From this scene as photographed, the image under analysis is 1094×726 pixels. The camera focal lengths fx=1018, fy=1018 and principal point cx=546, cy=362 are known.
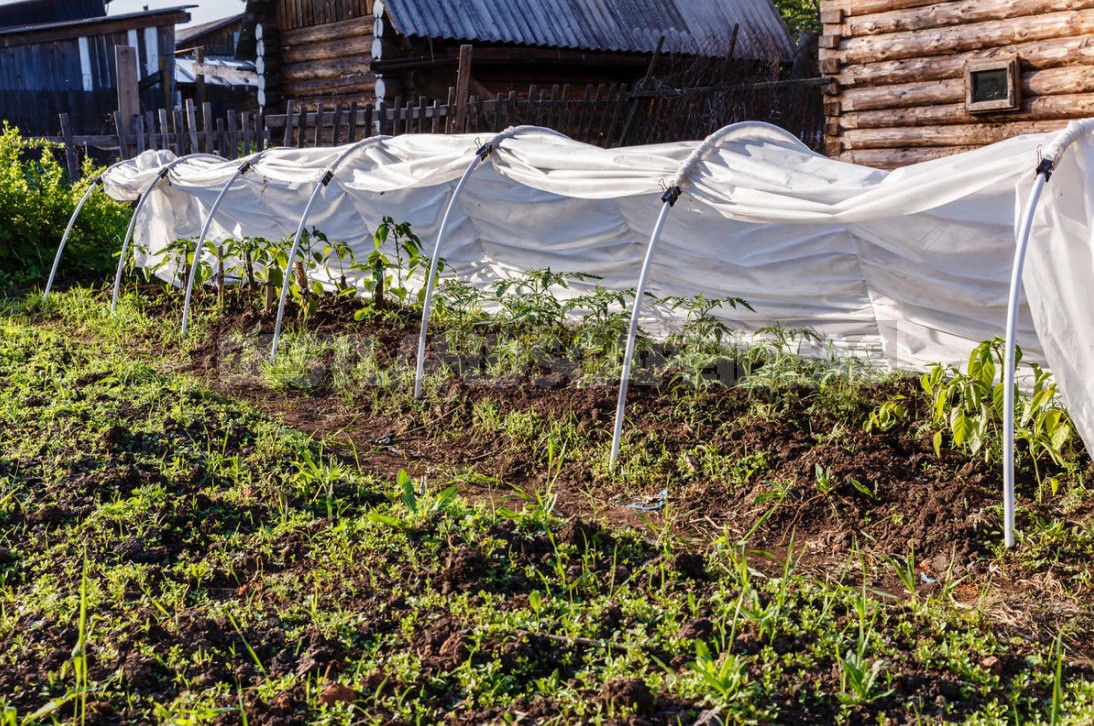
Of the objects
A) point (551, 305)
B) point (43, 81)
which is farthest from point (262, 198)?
point (43, 81)

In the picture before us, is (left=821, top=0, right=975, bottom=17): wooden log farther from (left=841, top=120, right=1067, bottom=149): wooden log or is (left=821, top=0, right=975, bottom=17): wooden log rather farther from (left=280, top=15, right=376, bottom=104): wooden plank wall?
(left=280, top=15, right=376, bottom=104): wooden plank wall

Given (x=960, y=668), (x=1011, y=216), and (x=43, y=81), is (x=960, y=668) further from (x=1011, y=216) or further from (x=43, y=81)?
(x=43, y=81)

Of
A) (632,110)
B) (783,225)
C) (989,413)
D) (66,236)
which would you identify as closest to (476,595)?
(989,413)

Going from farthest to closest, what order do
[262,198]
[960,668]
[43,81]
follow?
[43,81]
[262,198]
[960,668]

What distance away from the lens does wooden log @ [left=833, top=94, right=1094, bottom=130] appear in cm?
716

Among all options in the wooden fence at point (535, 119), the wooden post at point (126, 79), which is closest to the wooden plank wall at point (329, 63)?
the wooden fence at point (535, 119)

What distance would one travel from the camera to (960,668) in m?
2.60

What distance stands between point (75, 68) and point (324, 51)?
29.2 feet

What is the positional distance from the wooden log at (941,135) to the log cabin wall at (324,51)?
628cm

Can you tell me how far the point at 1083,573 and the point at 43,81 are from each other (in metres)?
20.5

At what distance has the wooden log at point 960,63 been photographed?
278 inches

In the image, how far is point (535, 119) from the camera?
10656mm

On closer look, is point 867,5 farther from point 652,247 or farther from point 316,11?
A: point 316,11

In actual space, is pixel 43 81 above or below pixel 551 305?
above
